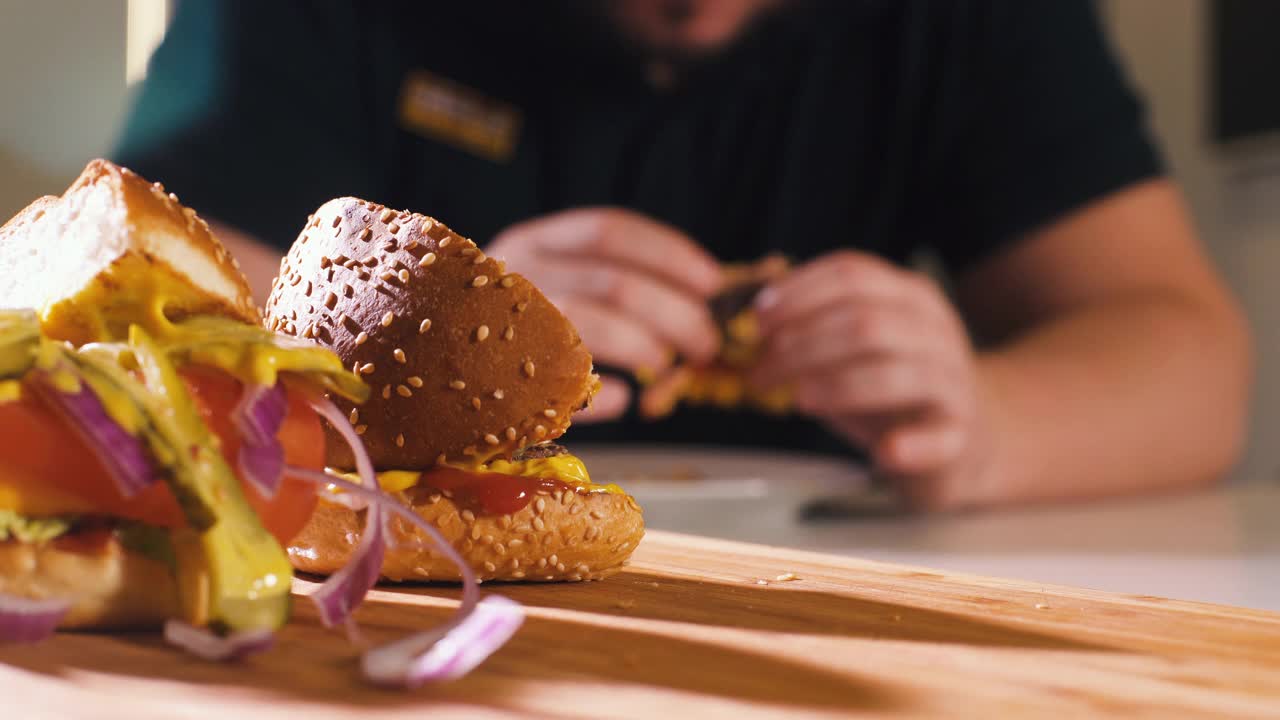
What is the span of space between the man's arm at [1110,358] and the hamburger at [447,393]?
6.92ft

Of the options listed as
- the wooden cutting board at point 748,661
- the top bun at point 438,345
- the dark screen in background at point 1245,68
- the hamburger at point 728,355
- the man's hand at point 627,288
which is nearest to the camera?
the wooden cutting board at point 748,661

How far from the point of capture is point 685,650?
83cm

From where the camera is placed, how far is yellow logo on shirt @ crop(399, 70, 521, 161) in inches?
127

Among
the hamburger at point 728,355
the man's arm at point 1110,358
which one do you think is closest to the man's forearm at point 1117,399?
the man's arm at point 1110,358

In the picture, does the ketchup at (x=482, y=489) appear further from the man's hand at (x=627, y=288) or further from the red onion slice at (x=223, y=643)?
the man's hand at (x=627, y=288)

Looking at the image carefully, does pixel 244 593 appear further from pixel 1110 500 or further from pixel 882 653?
pixel 1110 500

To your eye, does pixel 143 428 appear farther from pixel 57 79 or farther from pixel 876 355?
pixel 876 355

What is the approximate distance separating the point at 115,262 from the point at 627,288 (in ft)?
4.95

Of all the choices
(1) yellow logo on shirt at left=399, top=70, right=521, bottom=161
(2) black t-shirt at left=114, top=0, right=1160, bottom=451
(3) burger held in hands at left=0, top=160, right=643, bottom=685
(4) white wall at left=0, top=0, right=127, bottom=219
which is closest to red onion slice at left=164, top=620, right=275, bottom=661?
(3) burger held in hands at left=0, top=160, right=643, bottom=685

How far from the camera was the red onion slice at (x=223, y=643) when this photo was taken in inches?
30.2

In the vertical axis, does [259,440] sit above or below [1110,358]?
below

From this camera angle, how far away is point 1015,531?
6.64ft

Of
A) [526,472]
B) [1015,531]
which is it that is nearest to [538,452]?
[526,472]

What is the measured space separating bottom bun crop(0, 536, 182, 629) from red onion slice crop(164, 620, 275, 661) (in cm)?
7
